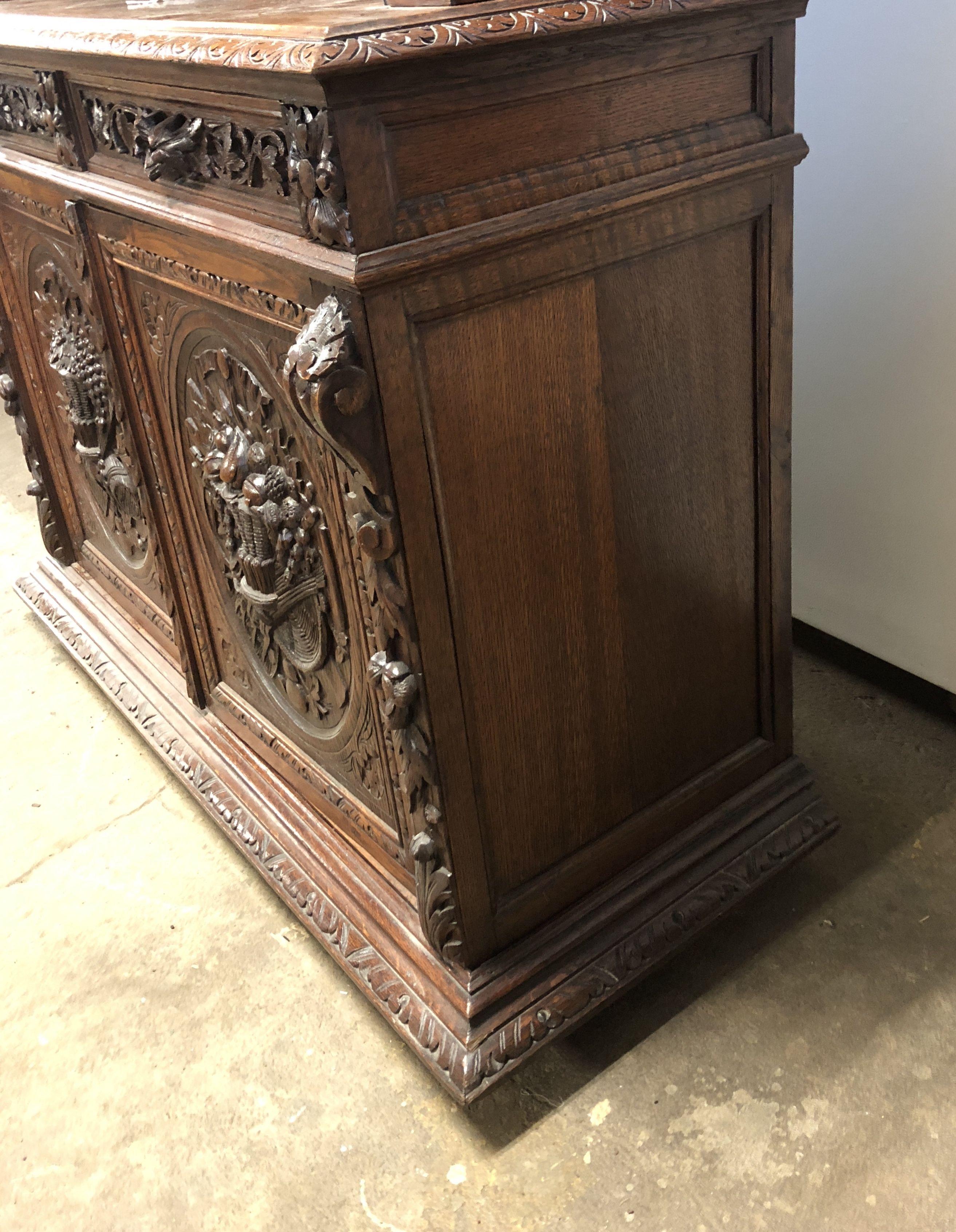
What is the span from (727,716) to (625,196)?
0.73 meters

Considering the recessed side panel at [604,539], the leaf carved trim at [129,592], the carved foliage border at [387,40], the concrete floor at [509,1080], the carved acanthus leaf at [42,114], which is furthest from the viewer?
the leaf carved trim at [129,592]

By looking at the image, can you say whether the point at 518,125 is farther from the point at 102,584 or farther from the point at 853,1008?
the point at 102,584

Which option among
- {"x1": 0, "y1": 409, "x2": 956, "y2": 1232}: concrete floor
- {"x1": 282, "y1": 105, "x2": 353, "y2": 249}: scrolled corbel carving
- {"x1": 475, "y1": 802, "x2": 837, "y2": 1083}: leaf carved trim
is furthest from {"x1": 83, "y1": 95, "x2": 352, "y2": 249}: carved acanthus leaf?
{"x1": 0, "y1": 409, "x2": 956, "y2": 1232}: concrete floor

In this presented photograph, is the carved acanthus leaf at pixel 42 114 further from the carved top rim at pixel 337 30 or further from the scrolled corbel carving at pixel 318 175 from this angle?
the scrolled corbel carving at pixel 318 175

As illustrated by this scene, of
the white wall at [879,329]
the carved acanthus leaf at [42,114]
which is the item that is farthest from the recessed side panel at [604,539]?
the carved acanthus leaf at [42,114]

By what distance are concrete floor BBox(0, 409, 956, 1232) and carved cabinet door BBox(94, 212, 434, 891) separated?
0.88 feet

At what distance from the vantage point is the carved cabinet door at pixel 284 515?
1141 mm

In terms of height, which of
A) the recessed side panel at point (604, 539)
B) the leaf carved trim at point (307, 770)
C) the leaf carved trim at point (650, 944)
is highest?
the recessed side panel at point (604, 539)

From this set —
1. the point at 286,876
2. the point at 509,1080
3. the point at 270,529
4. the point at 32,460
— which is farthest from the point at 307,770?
the point at 32,460

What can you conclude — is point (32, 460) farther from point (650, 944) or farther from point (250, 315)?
point (650, 944)

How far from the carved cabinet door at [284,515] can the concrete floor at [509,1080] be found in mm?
268

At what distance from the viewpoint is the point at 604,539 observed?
133 centimetres

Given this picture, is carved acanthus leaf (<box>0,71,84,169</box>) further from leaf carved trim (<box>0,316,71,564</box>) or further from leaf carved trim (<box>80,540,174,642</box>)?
leaf carved trim (<box>80,540,174,642</box>)

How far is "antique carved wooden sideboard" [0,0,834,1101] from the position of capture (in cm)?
105
